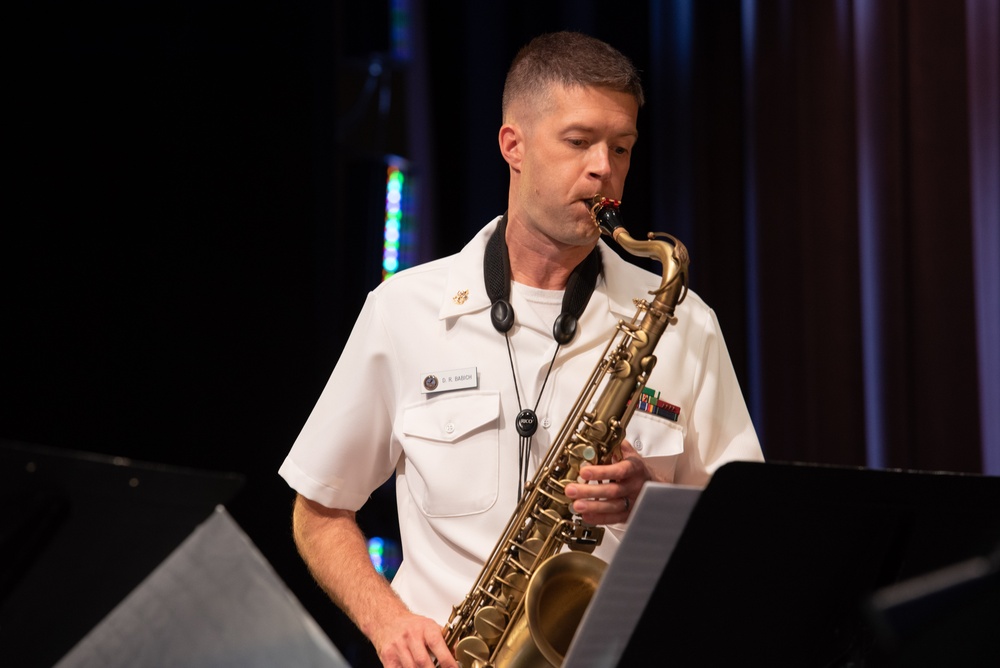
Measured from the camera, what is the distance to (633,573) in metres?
1.40

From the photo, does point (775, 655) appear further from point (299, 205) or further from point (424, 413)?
point (299, 205)

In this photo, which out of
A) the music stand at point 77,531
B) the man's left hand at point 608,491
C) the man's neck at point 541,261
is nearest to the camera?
the music stand at point 77,531

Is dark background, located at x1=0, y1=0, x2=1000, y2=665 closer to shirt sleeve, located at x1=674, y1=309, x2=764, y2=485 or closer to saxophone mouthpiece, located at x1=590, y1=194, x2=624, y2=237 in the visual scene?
shirt sleeve, located at x1=674, y1=309, x2=764, y2=485

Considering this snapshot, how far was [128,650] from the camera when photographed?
57.8 inches

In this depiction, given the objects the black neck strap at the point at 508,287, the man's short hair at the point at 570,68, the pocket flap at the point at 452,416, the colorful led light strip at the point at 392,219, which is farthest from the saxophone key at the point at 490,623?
the colorful led light strip at the point at 392,219

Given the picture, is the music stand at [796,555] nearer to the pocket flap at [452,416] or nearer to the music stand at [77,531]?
the music stand at [77,531]

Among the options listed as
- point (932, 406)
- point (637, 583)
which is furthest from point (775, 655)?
point (932, 406)

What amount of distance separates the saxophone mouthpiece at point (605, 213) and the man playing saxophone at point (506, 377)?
0.02 meters

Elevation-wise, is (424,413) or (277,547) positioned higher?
(424,413)

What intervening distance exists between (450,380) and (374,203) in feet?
8.66

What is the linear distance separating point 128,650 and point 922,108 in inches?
121

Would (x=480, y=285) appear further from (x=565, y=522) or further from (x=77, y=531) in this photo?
(x=77, y=531)

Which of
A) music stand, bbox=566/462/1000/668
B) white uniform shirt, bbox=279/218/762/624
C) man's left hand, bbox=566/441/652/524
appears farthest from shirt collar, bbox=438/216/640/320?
music stand, bbox=566/462/1000/668

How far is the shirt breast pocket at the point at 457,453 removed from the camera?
224 centimetres
